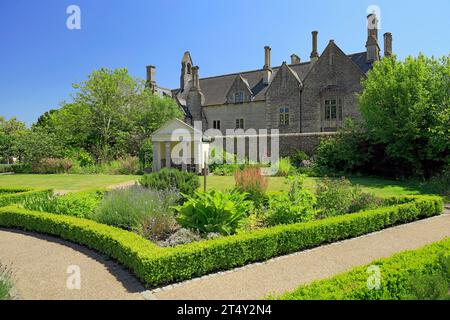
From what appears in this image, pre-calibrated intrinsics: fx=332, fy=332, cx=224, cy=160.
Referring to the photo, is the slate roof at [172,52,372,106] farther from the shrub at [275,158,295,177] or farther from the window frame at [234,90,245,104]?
the shrub at [275,158,295,177]

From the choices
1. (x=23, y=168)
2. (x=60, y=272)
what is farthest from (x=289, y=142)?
(x=23, y=168)

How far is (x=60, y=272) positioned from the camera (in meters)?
5.25

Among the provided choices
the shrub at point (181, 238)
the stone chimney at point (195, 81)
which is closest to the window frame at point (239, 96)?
the stone chimney at point (195, 81)

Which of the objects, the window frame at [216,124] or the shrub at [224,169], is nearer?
the shrub at [224,169]

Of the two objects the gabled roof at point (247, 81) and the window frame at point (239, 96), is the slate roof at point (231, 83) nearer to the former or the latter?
the gabled roof at point (247, 81)

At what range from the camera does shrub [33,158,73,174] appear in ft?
80.6

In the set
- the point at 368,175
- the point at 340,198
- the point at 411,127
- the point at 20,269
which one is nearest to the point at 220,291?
the point at 20,269

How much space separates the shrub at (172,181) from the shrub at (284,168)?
31.7ft

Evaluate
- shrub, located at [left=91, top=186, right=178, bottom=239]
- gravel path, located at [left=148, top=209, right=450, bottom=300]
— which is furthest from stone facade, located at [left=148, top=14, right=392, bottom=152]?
shrub, located at [left=91, top=186, right=178, bottom=239]

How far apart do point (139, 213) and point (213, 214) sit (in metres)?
1.70

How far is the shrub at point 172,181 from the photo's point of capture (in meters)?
10.1

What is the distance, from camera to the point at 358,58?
28.8 metres

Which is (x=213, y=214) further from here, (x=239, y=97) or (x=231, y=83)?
(x=231, y=83)

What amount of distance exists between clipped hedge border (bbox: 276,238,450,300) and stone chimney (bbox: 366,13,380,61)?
25.9 m
